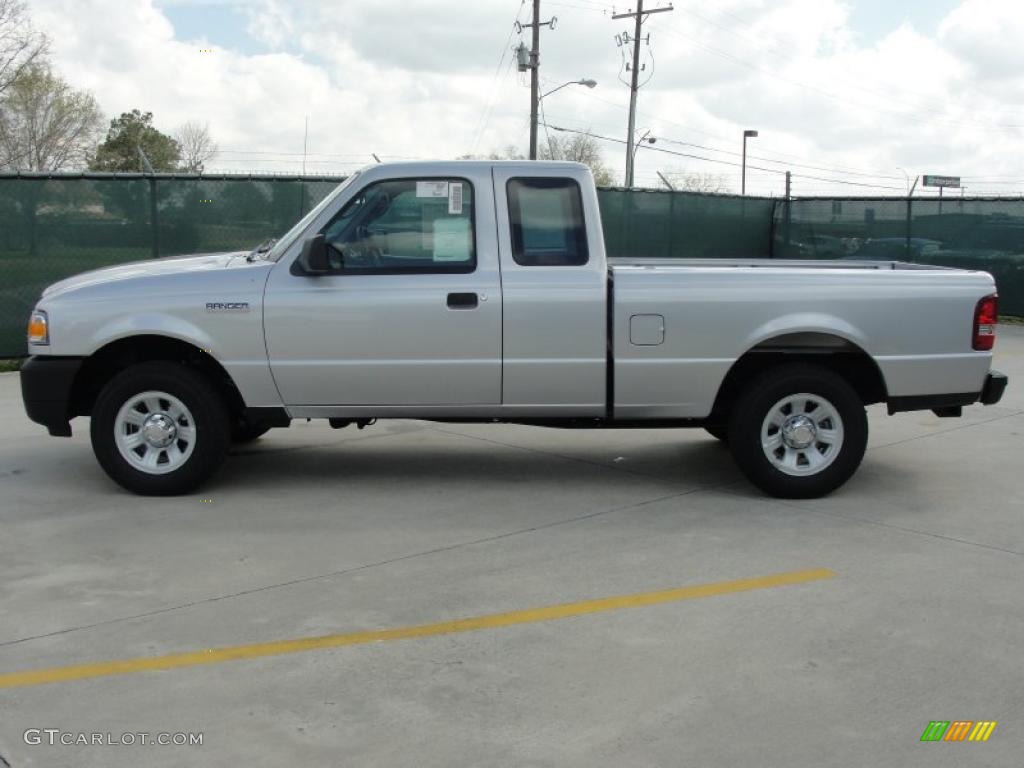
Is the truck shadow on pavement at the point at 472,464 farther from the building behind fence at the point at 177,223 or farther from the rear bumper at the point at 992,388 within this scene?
the building behind fence at the point at 177,223

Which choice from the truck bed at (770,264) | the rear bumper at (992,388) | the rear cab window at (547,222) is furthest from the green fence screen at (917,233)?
the rear cab window at (547,222)

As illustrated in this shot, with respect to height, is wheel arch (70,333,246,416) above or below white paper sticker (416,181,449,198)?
below

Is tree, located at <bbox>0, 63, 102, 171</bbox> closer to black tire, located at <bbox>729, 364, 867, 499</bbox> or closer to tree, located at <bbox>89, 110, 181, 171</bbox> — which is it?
tree, located at <bbox>89, 110, 181, 171</bbox>

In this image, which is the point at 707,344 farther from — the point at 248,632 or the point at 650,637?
the point at 248,632

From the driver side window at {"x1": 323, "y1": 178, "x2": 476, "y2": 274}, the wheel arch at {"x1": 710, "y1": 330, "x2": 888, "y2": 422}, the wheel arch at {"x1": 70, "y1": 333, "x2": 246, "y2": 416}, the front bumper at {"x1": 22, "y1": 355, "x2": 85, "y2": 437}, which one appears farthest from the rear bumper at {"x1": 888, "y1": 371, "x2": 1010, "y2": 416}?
the front bumper at {"x1": 22, "y1": 355, "x2": 85, "y2": 437}

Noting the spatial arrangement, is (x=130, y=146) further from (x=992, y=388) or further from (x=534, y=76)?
(x=992, y=388)

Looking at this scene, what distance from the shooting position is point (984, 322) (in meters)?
6.98

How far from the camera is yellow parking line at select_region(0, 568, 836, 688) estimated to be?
4.31 meters

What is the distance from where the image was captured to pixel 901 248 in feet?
64.1

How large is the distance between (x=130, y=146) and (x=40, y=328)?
57474 millimetres

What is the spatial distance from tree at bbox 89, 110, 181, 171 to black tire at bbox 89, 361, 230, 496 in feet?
180

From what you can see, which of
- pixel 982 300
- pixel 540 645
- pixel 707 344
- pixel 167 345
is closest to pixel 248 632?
pixel 540 645

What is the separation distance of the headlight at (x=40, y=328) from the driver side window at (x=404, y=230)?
5.89 feet

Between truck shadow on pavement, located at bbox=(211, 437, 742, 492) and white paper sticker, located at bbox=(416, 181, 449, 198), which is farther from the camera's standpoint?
truck shadow on pavement, located at bbox=(211, 437, 742, 492)
